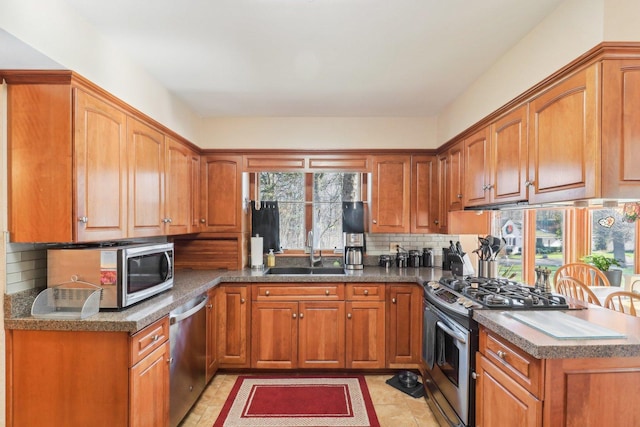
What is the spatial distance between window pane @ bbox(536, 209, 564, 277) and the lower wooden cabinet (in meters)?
3.79

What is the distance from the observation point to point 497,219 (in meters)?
3.81

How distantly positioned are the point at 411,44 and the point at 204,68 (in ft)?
4.69

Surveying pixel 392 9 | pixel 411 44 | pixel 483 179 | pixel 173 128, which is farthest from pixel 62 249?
pixel 483 179

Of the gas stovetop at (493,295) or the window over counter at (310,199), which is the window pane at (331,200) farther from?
the gas stovetop at (493,295)

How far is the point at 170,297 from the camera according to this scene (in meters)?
2.38

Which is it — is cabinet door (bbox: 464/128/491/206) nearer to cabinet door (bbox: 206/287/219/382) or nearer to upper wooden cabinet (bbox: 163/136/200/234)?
cabinet door (bbox: 206/287/219/382)

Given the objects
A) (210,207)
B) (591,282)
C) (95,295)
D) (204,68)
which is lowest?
(591,282)

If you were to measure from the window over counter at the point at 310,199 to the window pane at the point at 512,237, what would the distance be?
1.58 metres

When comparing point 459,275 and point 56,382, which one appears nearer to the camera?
point 56,382

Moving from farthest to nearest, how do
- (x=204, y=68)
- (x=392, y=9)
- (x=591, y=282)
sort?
1. (x=591, y=282)
2. (x=204, y=68)
3. (x=392, y=9)

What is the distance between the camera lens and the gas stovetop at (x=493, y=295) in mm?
2000

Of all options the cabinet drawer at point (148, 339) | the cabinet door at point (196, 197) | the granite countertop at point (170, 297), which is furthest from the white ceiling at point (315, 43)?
the cabinet drawer at point (148, 339)

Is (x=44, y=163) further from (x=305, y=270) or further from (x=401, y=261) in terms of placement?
(x=401, y=261)

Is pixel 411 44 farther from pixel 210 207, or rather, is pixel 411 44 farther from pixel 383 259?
pixel 210 207
